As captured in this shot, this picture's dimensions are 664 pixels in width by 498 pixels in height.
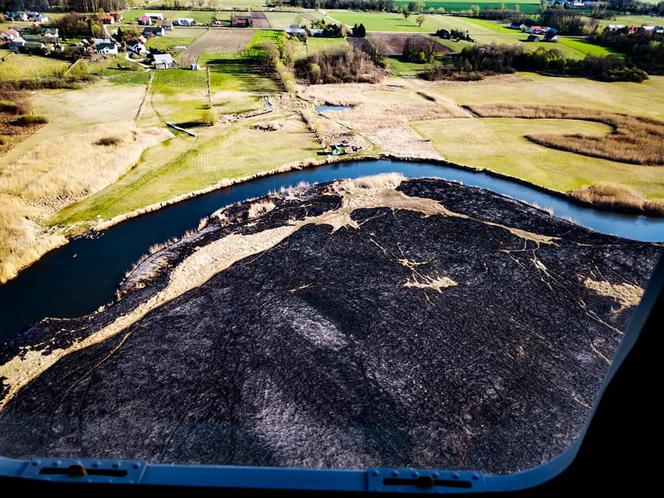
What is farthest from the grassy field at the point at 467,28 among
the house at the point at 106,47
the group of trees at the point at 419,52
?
the house at the point at 106,47

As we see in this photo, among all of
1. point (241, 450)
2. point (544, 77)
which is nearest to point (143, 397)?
point (241, 450)

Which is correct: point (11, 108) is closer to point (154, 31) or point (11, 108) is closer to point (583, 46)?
point (154, 31)

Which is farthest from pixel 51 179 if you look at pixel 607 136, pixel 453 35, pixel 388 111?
pixel 453 35

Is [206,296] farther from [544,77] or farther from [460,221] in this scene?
[544,77]

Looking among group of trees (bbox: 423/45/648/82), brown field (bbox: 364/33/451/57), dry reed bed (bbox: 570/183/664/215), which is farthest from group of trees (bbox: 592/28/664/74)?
dry reed bed (bbox: 570/183/664/215)

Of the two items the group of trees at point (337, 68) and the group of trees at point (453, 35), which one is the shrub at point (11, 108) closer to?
the group of trees at point (337, 68)
